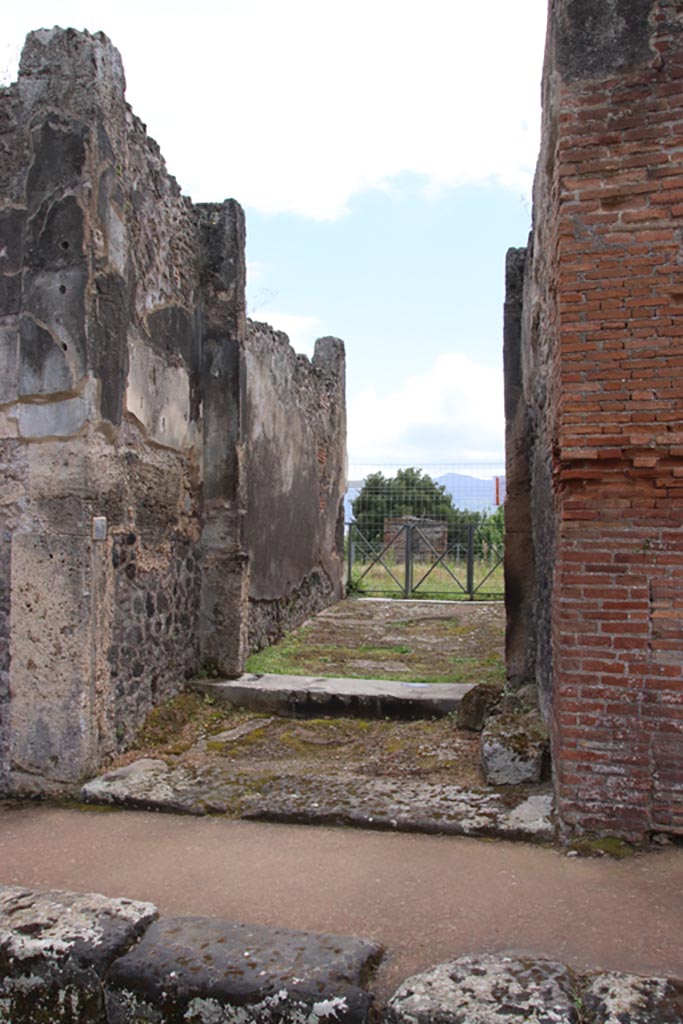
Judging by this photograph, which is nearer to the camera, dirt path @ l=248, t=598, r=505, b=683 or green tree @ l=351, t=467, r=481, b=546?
dirt path @ l=248, t=598, r=505, b=683

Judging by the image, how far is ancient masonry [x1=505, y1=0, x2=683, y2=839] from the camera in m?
3.53

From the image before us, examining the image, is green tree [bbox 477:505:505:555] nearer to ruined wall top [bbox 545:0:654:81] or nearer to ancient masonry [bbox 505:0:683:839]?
ancient masonry [bbox 505:0:683:839]

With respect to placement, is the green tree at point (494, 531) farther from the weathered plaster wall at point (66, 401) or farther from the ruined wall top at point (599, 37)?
the ruined wall top at point (599, 37)

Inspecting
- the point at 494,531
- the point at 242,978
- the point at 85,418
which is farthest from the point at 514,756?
the point at 494,531

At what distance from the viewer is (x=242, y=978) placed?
2.55m

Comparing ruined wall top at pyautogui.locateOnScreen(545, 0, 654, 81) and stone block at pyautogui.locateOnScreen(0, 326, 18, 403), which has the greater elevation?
ruined wall top at pyautogui.locateOnScreen(545, 0, 654, 81)

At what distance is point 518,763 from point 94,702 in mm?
2306

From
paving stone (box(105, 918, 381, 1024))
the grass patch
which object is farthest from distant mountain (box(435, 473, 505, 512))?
paving stone (box(105, 918, 381, 1024))

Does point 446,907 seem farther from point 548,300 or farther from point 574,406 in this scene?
point 548,300

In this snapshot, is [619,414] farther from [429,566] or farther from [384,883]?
[429,566]

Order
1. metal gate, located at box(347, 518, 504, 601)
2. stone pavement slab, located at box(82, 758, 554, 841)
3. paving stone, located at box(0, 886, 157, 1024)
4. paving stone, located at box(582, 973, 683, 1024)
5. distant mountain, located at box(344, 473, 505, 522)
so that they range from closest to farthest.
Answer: paving stone, located at box(582, 973, 683, 1024)
paving stone, located at box(0, 886, 157, 1024)
stone pavement slab, located at box(82, 758, 554, 841)
metal gate, located at box(347, 518, 504, 601)
distant mountain, located at box(344, 473, 505, 522)

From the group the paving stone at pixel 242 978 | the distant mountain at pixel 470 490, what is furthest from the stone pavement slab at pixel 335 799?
the distant mountain at pixel 470 490

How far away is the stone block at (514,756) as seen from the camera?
4.14 metres

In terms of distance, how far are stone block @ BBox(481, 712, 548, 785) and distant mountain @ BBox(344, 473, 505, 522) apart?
17224mm
